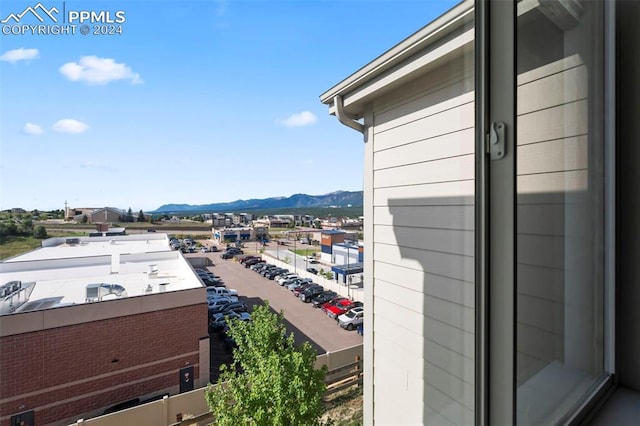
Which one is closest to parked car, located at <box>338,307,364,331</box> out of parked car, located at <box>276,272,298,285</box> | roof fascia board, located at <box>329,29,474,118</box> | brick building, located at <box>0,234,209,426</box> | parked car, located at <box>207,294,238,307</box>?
parked car, located at <box>276,272,298,285</box>

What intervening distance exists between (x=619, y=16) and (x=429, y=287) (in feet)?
3.26

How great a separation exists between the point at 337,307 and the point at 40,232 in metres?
5.07

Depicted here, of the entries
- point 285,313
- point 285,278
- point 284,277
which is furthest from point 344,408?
point 285,278

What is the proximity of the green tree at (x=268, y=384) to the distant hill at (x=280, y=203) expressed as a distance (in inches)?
35.6

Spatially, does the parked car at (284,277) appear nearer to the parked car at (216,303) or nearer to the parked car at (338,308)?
the parked car at (338,308)

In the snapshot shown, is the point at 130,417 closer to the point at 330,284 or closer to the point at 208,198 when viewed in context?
the point at 208,198

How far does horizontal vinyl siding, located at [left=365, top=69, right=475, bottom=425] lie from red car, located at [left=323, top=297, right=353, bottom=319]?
11.4ft

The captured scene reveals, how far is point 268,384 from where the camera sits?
1986 mm

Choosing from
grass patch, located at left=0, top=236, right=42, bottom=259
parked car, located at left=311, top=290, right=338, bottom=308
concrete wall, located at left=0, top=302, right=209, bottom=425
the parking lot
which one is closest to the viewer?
grass patch, located at left=0, top=236, right=42, bottom=259

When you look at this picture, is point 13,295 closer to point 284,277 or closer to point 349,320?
point 349,320

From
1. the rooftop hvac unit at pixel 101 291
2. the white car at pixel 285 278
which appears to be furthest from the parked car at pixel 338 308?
the rooftop hvac unit at pixel 101 291

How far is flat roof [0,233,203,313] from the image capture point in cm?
114

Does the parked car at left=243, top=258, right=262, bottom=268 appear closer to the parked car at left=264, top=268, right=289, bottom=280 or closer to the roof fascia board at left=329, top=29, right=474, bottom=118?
the parked car at left=264, top=268, right=289, bottom=280

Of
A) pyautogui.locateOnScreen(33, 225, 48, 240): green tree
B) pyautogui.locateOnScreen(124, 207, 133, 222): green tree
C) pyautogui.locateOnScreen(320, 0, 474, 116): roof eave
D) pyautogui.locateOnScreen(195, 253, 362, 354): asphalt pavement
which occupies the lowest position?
pyautogui.locateOnScreen(195, 253, 362, 354): asphalt pavement
